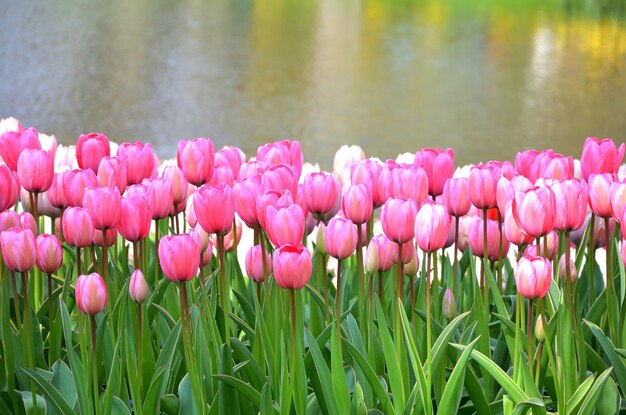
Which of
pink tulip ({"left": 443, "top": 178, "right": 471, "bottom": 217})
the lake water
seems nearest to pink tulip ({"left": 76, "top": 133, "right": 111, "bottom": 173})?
pink tulip ({"left": 443, "top": 178, "right": 471, "bottom": 217})

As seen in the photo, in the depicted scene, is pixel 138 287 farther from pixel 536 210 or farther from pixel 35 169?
pixel 536 210

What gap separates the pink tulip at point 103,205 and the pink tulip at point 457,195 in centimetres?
65

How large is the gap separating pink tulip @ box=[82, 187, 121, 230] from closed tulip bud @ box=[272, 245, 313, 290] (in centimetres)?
36

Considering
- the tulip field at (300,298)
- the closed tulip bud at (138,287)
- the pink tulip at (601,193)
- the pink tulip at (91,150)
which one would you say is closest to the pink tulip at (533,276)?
the tulip field at (300,298)

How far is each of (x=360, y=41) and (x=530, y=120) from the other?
845 cm

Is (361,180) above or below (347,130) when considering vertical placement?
above

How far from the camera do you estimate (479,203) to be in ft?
6.34

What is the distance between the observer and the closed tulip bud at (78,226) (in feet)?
5.65

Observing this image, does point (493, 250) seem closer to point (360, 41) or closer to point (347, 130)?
point (347, 130)

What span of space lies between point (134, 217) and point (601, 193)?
0.83 meters

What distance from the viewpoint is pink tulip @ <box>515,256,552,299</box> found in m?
1.55

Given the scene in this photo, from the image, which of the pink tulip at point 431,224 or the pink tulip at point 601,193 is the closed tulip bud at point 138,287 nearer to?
the pink tulip at point 431,224

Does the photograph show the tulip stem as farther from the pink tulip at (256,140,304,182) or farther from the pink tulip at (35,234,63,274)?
the pink tulip at (256,140,304,182)

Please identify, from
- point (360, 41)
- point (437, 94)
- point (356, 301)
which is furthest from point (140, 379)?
point (360, 41)
